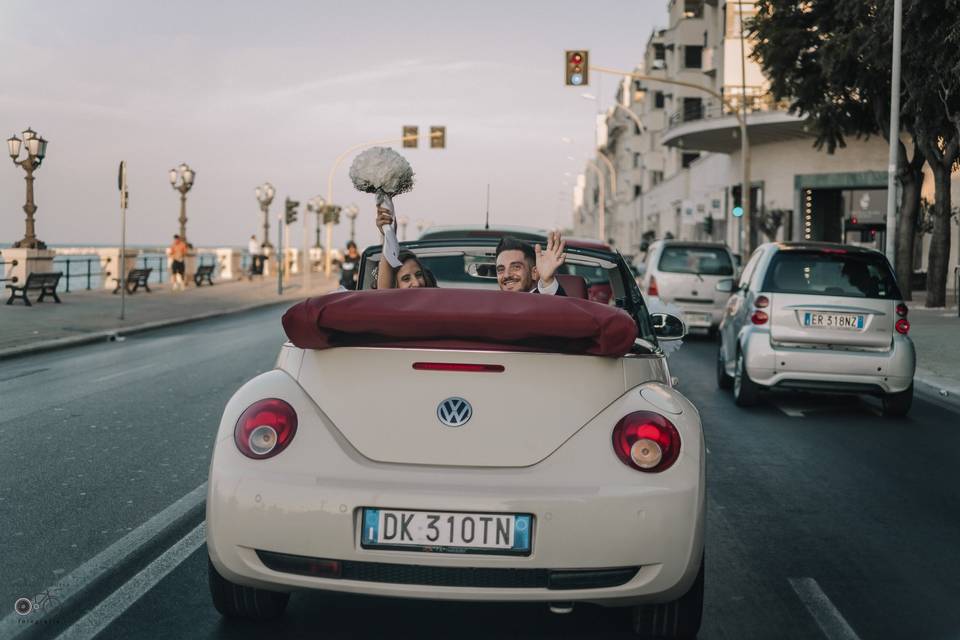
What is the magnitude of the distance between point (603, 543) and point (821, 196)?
1744 inches

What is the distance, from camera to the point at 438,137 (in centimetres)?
4109

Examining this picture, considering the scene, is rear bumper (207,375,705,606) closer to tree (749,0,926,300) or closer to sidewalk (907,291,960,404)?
sidewalk (907,291,960,404)

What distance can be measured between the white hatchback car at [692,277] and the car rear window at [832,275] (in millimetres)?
8551

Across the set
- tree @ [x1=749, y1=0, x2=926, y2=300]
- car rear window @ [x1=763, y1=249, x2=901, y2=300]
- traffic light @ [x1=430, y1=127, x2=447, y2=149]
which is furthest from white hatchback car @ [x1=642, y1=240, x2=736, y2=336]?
traffic light @ [x1=430, y1=127, x2=447, y2=149]

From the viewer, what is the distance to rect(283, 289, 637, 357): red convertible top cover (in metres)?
3.76

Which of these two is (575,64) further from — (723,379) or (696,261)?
(723,379)

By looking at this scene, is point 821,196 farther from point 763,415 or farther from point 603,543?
point 603,543

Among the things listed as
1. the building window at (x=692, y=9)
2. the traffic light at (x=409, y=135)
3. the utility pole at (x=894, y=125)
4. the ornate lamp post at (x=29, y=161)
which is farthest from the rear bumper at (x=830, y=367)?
the building window at (x=692, y=9)

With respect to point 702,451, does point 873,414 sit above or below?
below

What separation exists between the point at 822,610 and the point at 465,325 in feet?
6.46

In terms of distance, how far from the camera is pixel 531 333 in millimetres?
3754

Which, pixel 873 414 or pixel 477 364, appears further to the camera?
pixel 873 414

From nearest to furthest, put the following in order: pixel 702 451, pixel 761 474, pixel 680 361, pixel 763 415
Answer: pixel 702 451 < pixel 761 474 < pixel 763 415 < pixel 680 361

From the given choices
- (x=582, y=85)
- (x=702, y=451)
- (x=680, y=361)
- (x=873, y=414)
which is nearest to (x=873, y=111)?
(x=582, y=85)
